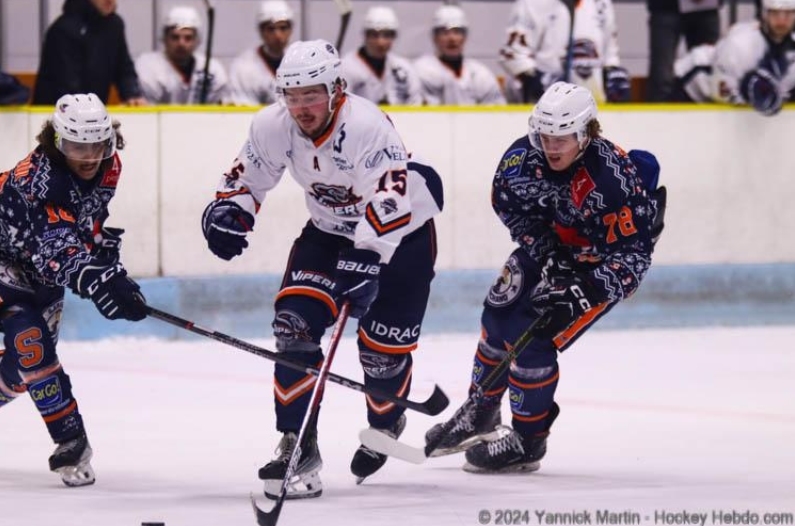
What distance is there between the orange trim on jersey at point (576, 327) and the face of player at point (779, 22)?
3807mm

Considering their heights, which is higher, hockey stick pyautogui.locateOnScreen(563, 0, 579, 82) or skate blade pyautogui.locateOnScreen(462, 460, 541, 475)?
hockey stick pyautogui.locateOnScreen(563, 0, 579, 82)

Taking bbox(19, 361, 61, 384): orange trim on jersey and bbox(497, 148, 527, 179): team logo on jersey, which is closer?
bbox(19, 361, 61, 384): orange trim on jersey

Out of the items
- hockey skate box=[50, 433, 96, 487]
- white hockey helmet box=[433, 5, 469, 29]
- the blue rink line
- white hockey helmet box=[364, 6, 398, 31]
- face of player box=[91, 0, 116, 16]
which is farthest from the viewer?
white hockey helmet box=[433, 5, 469, 29]

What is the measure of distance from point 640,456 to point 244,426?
1295 millimetres

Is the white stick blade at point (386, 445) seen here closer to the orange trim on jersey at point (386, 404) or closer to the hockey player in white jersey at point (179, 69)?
the orange trim on jersey at point (386, 404)

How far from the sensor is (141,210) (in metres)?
7.25

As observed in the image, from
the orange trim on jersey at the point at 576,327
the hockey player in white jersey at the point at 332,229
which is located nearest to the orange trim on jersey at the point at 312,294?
the hockey player in white jersey at the point at 332,229

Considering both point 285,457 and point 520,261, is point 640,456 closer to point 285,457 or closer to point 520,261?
point 520,261

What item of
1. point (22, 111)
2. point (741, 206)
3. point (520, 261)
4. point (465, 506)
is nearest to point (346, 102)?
point (520, 261)

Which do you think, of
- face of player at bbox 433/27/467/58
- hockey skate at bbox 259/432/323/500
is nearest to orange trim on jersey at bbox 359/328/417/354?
hockey skate at bbox 259/432/323/500

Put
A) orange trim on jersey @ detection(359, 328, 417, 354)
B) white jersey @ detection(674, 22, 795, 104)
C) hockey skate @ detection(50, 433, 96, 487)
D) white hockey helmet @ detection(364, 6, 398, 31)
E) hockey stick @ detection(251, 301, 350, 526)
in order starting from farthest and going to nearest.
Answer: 1. white hockey helmet @ detection(364, 6, 398, 31)
2. white jersey @ detection(674, 22, 795, 104)
3. orange trim on jersey @ detection(359, 328, 417, 354)
4. hockey skate @ detection(50, 433, 96, 487)
5. hockey stick @ detection(251, 301, 350, 526)

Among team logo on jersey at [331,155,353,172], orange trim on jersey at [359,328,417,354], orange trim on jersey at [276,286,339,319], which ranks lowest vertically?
orange trim on jersey at [359,328,417,354]

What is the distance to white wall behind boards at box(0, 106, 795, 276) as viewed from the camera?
23.8 ft

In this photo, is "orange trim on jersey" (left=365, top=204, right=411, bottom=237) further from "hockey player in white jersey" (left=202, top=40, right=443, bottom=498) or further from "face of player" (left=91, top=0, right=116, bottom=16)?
"face of player" (left=91, top=0, right=116, bottom=16)
